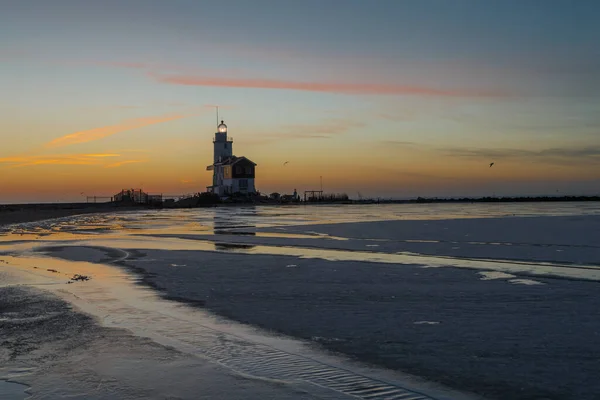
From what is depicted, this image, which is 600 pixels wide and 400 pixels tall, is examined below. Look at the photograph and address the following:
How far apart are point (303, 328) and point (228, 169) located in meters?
91.6

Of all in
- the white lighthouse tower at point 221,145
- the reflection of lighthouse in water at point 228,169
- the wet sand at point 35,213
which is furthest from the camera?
the white lighthouse tower at point 221,145

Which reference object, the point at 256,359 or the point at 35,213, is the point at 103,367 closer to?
the point at 256,359

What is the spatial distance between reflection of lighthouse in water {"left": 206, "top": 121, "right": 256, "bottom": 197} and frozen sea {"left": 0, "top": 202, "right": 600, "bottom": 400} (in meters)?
81.5

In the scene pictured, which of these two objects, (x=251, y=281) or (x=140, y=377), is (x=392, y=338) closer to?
(x=140, y=377)

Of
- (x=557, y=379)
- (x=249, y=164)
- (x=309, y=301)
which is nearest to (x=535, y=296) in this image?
(x=309, y=301)

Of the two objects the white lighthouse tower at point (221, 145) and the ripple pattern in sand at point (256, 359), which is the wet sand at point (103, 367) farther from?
the white lighthouse tower at point (221, 145)

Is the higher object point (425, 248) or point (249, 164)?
point (249, 164)

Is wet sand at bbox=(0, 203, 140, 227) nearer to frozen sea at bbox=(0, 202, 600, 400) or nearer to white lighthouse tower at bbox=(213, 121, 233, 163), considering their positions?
white lighthouse tower at bbox=(213, 121, 233, 163)

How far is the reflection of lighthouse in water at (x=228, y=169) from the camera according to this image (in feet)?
319

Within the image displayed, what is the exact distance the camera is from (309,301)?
9.82 metres

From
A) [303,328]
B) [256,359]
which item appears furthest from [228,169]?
[256,359]

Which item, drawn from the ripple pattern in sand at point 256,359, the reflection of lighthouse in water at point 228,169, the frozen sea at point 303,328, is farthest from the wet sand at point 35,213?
the ripple pattern in sand at point 256,359

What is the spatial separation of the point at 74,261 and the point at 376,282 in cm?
944

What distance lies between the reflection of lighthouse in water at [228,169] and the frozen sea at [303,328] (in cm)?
8148
